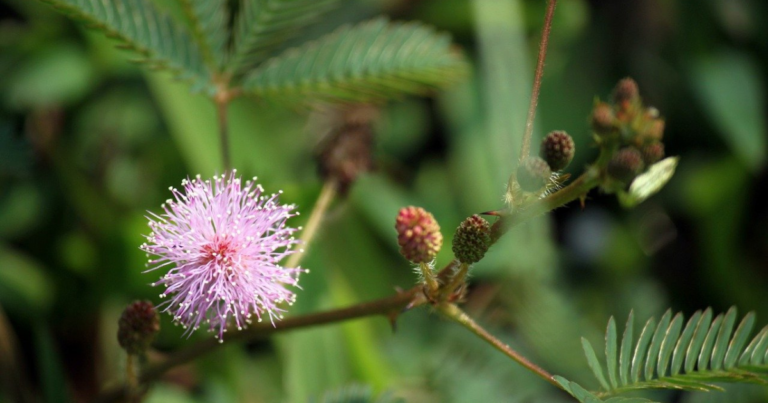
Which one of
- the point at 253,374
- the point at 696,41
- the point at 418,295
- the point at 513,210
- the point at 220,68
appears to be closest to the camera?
the point at 513,210

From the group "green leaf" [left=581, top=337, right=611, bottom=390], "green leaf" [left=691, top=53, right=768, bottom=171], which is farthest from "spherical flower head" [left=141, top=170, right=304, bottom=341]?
"green leaf" [left=691, top=53, right=768, bottom=171]

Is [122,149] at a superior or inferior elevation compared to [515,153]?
A: superior

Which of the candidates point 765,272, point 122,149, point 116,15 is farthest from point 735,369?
point 122,149

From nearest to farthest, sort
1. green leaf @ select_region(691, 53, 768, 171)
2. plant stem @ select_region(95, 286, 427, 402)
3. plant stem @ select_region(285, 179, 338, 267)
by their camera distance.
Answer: plant stem @ select_region(95, 286, 427, 402) → plant stem @ select_region(285, 179, 338, 267) → green leaf @ select_region(691, 53, 768, 171)

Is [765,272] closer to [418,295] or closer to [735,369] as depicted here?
[735,369]

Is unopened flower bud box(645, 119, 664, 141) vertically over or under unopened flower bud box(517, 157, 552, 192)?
over

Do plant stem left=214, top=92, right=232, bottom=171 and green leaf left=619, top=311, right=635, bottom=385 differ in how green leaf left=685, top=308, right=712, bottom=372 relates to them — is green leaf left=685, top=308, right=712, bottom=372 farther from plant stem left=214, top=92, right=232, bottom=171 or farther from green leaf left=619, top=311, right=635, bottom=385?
plant stem left=214, top=92, right=232, bottom=171

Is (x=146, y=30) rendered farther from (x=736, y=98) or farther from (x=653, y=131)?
(x=736, y=98)
